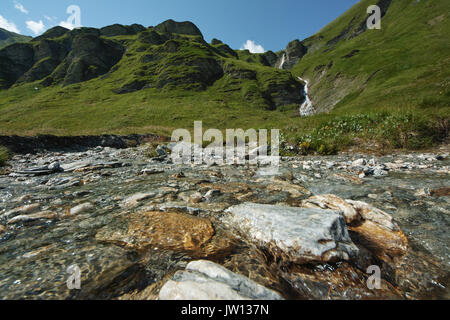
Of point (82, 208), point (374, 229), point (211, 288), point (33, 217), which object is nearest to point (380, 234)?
point (374, 229)

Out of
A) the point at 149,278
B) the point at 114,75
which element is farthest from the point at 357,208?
the point at 114,75

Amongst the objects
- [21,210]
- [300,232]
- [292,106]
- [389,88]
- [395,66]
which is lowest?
[21,210]

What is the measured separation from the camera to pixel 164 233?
2.41 metres

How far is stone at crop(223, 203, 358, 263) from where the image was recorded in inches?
73.4

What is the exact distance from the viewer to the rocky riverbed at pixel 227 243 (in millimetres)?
1603

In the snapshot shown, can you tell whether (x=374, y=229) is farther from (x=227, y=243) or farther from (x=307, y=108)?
(x=307, y=108)

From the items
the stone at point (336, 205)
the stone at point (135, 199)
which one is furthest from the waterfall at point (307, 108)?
the stone at point (135, 199)

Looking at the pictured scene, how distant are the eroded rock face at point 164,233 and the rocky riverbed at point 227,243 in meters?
0.01

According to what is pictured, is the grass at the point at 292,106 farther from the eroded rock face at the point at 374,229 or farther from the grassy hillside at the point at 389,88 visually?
the eroded rock face at the point at 374,229

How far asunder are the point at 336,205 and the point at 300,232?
1286 mm

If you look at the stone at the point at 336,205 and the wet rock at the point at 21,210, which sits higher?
the stone at the point at 336,205

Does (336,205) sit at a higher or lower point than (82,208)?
higher

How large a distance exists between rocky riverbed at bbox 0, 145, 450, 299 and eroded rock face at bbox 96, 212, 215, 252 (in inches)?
0.6

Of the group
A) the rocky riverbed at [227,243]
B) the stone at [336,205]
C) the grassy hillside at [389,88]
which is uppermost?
the grassy hillside at [389,88]
